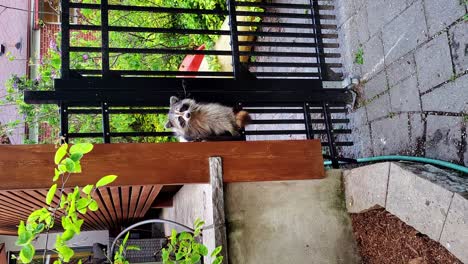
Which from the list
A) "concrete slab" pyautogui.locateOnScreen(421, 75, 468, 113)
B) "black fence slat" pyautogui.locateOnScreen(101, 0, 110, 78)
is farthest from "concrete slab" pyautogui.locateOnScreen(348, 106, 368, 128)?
"black fence slat" pyautogui.locateOnScreen(101, 0, 110, 78)

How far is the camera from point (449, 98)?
291 cm

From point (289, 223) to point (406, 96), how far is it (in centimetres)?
134

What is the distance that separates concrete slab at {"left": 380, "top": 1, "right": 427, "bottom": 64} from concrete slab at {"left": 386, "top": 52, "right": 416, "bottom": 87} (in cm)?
4

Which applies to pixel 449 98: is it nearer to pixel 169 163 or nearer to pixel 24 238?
pixel 169 163

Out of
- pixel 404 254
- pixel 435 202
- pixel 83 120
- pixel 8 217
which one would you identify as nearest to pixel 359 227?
pixel 404 254

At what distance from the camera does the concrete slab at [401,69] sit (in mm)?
3270

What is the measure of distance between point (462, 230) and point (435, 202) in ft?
0.74

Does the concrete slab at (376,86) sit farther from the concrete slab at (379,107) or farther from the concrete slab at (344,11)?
the concrete slab at (344,11)

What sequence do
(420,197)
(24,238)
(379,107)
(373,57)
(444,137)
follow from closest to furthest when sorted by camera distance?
(24,238), (420,197), (444,137), (379,107), (373,57)

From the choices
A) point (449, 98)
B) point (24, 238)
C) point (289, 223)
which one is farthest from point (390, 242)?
point (24, 238)

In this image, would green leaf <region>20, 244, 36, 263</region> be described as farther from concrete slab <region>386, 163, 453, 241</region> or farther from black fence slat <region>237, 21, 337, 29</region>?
black fence slat <region>237, 21, 337, 29</region>

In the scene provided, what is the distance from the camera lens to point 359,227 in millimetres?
3158

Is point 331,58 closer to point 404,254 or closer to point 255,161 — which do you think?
point 255,161

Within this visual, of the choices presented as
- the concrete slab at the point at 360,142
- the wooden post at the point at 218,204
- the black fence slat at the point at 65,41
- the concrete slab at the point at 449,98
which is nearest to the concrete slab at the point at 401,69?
the concrete slab at the point at 449,98
